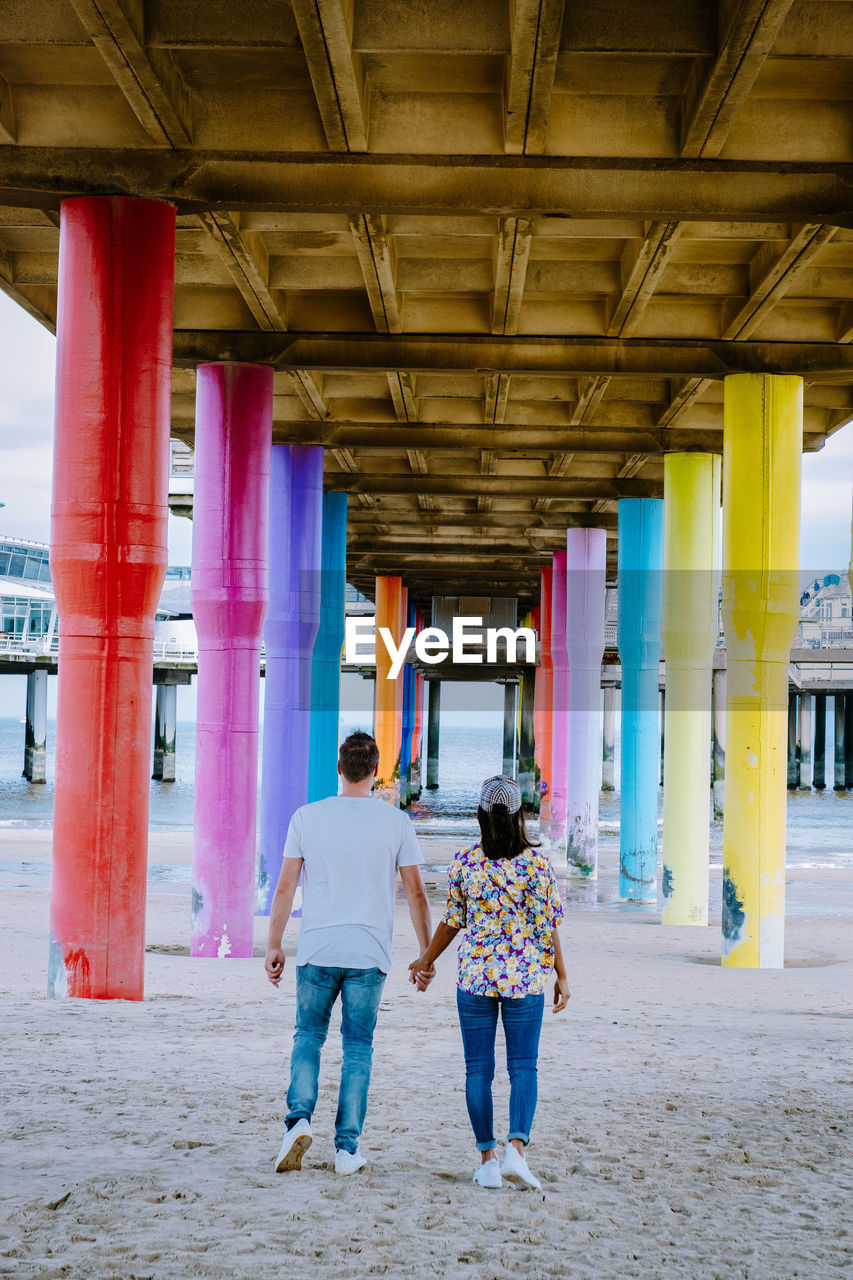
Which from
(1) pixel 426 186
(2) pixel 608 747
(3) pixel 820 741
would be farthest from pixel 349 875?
(3) pixel 820 741

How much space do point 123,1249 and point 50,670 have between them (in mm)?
63064

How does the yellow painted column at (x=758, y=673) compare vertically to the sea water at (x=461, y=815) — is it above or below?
above

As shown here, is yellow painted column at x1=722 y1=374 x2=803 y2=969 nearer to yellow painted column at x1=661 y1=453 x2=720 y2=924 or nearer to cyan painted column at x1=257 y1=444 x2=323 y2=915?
yellow painted column at x1=661 y1=453 x2=720 y2=924

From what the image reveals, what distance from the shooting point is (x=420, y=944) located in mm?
5227

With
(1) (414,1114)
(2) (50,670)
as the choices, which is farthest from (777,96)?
(2) (50,670)

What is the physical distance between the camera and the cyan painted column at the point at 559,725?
2739cm

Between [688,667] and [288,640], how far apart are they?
202 inches

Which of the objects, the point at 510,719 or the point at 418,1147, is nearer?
the point at 418,1147

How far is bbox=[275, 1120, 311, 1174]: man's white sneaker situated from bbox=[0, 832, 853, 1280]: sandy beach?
0.18 feet

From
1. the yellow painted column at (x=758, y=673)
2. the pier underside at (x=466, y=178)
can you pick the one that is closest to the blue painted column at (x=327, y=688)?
the pier underside at (x=466, y=178)

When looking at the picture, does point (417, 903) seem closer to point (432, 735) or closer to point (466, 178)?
point (466, 178)

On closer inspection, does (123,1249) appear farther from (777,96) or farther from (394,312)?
(394,312)

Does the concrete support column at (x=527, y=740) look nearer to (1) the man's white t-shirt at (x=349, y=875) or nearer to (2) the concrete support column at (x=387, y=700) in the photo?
(2) the concrete support column at (x=387, y=700)

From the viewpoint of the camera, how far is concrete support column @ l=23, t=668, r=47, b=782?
2424 inches
